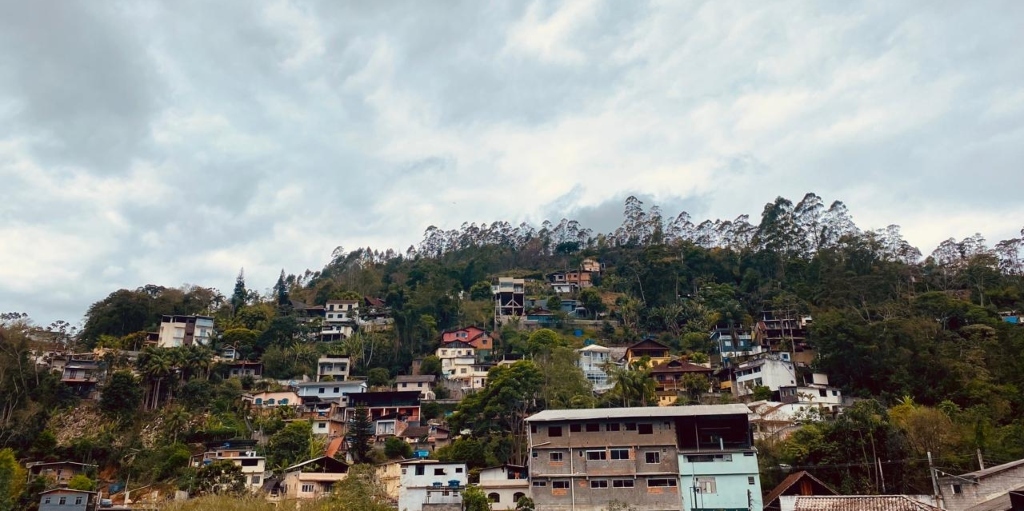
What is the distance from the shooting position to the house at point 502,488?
→ 3962cm

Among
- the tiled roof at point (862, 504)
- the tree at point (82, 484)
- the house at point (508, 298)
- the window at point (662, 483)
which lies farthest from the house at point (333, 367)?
the tiled roof at point (862, 504)

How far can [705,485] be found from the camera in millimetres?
37969

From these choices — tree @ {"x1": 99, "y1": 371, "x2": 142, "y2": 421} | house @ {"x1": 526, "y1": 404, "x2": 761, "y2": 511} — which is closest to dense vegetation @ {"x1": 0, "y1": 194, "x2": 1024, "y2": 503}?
tree @ {"x1": 99, "y1": 371, "x2": 142, "y2": 421}

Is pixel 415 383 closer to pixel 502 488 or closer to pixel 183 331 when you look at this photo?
pixel 502 488

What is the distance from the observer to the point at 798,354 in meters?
63.9

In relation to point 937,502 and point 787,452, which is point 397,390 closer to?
point 787,452

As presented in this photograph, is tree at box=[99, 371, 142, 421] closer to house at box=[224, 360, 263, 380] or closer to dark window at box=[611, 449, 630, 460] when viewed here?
house at box=[224, 360, 263, 380]

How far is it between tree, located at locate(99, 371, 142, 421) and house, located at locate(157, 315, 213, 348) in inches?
571

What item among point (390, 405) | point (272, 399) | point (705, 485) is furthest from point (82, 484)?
point (705, 485)

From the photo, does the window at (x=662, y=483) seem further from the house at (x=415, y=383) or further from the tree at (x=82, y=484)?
the tree at (x=82, y=484)

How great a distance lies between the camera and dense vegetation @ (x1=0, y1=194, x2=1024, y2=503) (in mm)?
41778

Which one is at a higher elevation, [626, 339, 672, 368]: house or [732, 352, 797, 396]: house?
[626, 339, 672, 368]: house

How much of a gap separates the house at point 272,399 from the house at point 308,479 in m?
14.9

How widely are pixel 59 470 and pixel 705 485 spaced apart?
42.3 metres
